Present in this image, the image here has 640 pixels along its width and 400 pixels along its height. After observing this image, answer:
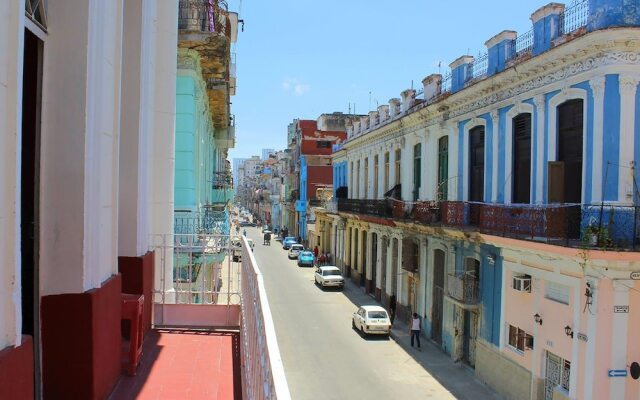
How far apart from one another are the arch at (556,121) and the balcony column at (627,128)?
80 centimetres

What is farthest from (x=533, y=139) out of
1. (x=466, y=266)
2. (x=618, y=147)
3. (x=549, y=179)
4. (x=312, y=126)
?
(x=312, y=126)

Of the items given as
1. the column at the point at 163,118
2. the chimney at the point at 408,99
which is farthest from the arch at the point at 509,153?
the column at the point at 163,118

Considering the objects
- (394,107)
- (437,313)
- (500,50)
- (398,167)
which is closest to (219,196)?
(398,167)

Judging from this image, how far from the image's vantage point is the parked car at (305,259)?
39.2 meters

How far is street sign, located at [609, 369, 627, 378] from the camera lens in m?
10.9

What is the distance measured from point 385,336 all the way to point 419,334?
3.94 feet

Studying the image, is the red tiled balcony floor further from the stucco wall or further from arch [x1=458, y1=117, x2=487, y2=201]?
arch [x1=458, y1=117, x2=487, y2=201]

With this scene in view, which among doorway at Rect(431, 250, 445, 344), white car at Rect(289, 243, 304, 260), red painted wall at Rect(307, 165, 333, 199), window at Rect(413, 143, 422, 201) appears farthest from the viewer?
red painted wall at Rect(307, 165, 333, 199)

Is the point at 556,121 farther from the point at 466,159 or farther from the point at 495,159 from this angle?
the point at 466,159

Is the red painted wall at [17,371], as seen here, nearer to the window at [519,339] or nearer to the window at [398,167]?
the window at [519,339]

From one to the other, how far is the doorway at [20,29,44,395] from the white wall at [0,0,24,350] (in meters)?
1.00

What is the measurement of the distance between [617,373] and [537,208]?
11.4 ft

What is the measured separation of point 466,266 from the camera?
56.7 ft

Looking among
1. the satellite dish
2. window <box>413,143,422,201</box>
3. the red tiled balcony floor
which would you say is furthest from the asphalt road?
the red tiled balcony floor
